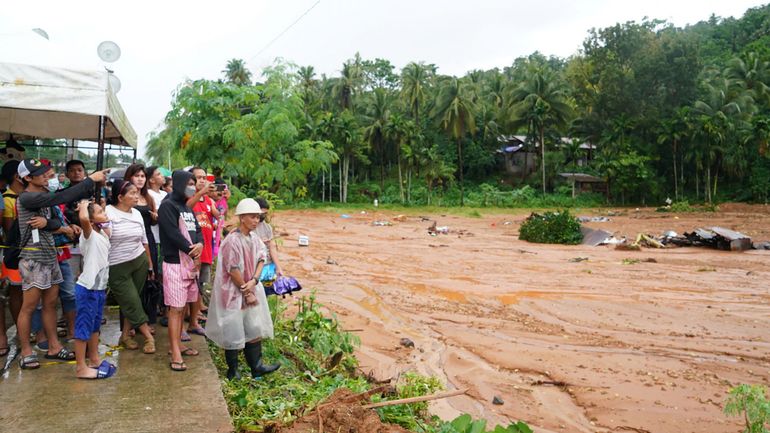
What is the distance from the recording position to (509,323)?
931cm

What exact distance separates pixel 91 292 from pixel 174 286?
0.62 m

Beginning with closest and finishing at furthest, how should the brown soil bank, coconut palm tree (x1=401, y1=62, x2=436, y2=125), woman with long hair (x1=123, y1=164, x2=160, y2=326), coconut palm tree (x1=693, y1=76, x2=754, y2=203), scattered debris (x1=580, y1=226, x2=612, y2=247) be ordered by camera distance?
woman with long hair (x1=123, y1=164, x2=160, y2=326) → the brown soil bank → scattered debris (x1=580, y1=226, x2=612, y2=247) → coconut palm tree (x1=693, y1=76, x2=754, y2=203) → coconut palm tree (x1=401, y1=62, x2=436, y2=125)

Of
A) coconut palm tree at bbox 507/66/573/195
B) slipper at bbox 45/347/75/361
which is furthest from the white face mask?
coconut palm tree at bbox 507/66/573/195

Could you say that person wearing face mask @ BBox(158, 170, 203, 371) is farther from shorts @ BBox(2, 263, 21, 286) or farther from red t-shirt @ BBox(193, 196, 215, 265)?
shorts @ BBox(2, 263, 21, 286)

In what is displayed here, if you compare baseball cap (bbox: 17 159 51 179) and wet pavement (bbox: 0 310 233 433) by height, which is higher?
baseball cap (bbox: 17 159 51 179)

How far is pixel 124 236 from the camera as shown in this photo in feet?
15.3

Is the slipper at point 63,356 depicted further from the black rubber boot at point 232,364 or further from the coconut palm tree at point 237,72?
the coconut palm tree at point 237,72

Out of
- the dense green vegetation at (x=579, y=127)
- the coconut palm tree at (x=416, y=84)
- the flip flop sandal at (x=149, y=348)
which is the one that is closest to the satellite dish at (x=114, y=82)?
the flip flop sandal at (x=149, y=348)

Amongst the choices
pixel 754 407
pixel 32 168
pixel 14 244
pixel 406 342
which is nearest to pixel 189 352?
pixel 14 244

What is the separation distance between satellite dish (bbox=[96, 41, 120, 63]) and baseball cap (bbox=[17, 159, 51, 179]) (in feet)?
5.82

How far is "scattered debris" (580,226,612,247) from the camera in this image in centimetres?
1948

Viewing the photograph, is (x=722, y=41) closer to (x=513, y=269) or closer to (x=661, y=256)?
(x=661, y=256)

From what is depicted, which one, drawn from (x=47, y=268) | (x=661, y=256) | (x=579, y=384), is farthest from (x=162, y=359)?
(x=661, y=256)

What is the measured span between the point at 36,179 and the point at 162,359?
1.66 metres
